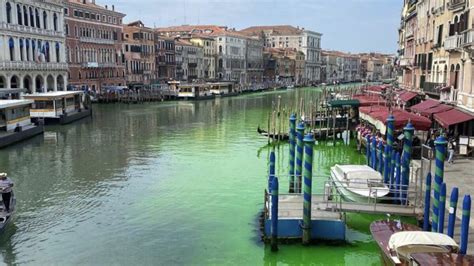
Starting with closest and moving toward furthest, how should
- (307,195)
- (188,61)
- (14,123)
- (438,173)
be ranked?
(438,173) → (307,195) → (14,123) → (188,61)

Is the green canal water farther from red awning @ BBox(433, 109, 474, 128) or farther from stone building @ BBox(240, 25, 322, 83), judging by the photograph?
stone building @ BBox(240, 25, 322, 83)

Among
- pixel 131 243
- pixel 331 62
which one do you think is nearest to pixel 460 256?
pixel 131 243

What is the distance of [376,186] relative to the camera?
10820mm

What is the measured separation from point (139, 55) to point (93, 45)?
8.70 m

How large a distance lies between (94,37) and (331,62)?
8838 cm

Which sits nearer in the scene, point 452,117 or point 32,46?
point 452,117

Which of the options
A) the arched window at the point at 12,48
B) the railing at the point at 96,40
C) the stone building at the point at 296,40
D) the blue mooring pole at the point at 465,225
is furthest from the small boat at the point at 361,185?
the stone building at the point at 296,40

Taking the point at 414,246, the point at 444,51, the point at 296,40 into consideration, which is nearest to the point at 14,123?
the point at 444,51

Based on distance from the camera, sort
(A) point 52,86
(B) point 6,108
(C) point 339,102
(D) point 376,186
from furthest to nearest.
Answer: (A) point 52,86, (C) point 339,102, (B) point 6,108, (D) point 376,186

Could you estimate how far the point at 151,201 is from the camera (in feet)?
43.1

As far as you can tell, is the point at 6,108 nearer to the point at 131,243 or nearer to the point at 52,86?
the point at 131,243

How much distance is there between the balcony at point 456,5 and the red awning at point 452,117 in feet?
13.0

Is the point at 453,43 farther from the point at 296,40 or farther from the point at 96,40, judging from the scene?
the point at 296,40

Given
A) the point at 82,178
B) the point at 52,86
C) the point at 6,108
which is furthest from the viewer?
the point at 52,86
